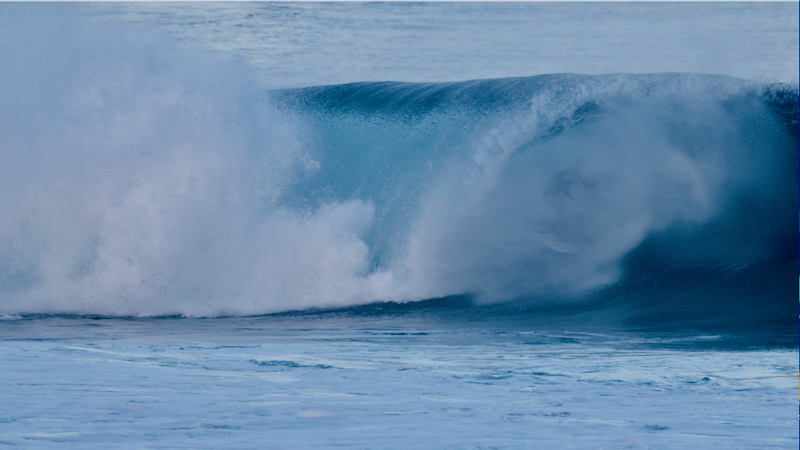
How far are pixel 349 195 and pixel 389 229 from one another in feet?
3.18

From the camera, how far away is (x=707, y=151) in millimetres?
8242

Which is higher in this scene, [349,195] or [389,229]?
[349,195]

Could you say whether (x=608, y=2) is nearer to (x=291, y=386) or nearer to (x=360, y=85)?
(x=360, y=85)

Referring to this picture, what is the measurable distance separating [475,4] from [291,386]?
2490cm

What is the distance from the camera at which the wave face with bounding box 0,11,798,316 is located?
7.41 m

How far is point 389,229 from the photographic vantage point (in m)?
8.22

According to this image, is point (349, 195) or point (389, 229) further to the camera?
point (349, 195)

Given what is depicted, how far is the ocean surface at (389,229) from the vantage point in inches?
195

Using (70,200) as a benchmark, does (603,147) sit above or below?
above

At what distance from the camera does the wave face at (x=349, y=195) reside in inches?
292

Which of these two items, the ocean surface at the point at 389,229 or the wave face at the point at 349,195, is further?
the wave face at the point at 349,195

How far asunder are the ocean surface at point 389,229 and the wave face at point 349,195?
23 millimetres

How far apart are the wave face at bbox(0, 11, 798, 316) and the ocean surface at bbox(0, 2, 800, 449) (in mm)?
23

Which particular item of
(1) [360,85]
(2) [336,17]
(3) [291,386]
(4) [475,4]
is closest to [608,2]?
(4) [475,4]
